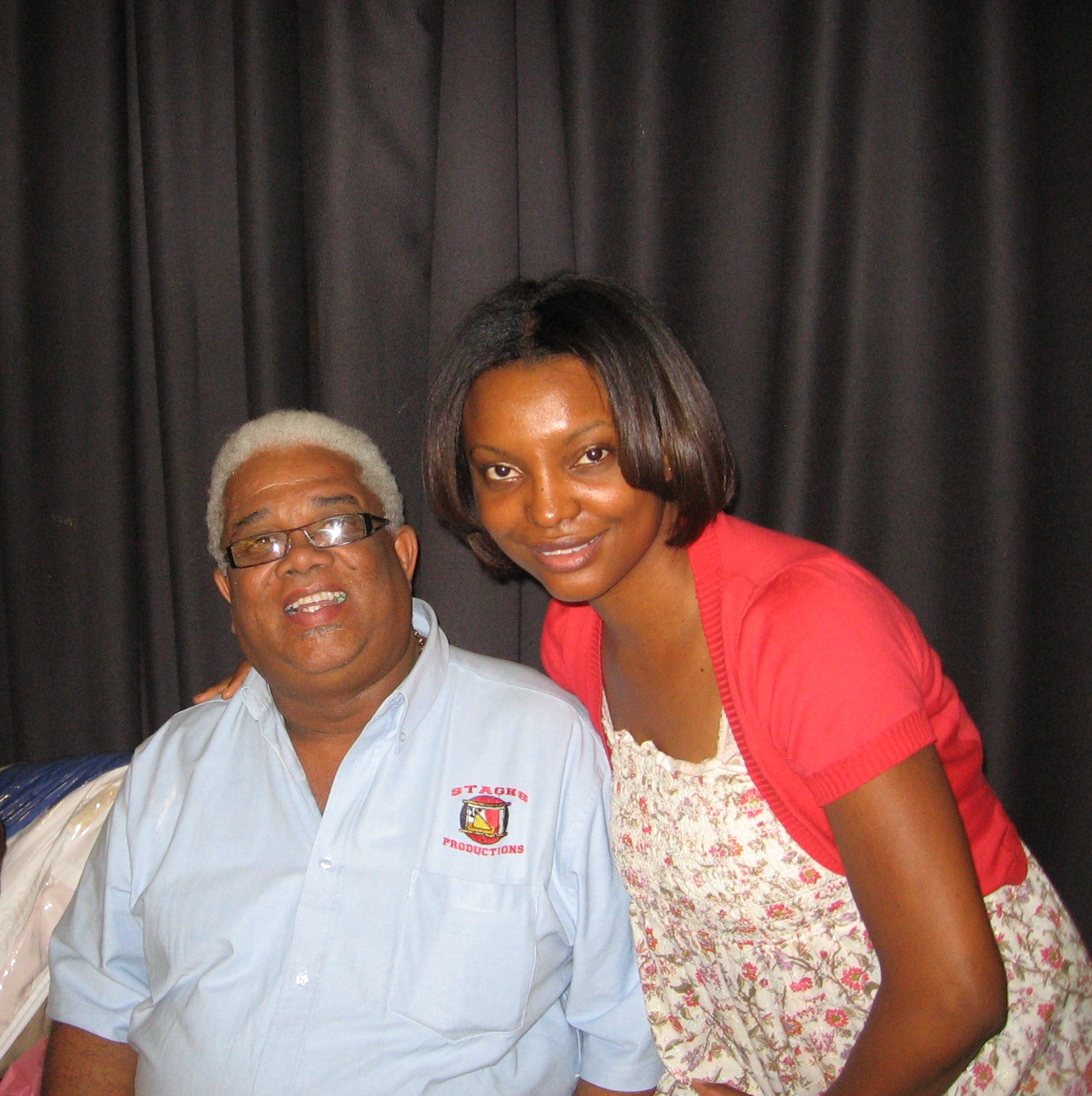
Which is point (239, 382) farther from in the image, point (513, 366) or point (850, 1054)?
point (850, 1054)

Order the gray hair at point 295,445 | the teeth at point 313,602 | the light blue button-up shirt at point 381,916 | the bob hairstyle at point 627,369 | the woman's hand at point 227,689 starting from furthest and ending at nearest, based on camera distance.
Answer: the woman's hand at point 227,689 → the gray hair at point 295,445 → the teeth at point 313,602 → the light blue button-up shirt at point 381,916 → the bob hairstyle at point 627,369

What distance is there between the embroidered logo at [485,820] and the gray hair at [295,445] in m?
0.50

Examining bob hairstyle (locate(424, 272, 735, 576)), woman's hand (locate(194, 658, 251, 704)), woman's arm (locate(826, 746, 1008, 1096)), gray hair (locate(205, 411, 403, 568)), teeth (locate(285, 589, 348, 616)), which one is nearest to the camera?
woman's arm (locate(826, 746, 1008, 1096))

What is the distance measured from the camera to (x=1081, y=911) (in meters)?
1.69

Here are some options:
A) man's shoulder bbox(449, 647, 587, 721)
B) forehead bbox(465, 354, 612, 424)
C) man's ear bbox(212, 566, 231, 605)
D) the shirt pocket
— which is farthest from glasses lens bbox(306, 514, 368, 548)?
the shirt pocket

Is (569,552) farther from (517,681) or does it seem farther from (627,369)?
(517,681)

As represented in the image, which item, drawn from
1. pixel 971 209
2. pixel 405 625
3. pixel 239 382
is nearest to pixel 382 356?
pixel 239 382

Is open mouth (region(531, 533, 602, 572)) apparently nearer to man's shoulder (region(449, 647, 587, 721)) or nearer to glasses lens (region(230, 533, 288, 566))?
man's shoulder (region(449, 647, 587, 721))

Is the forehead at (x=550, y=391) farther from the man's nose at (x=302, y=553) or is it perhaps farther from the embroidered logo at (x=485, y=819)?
the embroidered logo at (x=485, y=819)

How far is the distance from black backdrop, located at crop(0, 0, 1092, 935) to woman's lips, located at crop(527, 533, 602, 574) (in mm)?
648

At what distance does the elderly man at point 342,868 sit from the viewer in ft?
4.02

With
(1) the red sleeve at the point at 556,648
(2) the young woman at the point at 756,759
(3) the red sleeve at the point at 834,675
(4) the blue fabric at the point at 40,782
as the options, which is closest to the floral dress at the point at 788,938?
(2) the young woman at the point at 756,759

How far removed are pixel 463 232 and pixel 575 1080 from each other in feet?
5.02

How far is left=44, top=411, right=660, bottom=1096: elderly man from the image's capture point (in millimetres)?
1227
